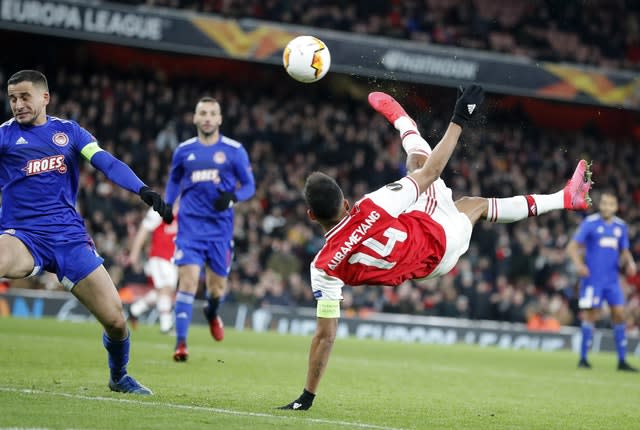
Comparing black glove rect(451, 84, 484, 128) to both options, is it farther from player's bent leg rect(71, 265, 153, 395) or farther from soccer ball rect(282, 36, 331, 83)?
player's bent leg rect(71, 265, 153, 395)

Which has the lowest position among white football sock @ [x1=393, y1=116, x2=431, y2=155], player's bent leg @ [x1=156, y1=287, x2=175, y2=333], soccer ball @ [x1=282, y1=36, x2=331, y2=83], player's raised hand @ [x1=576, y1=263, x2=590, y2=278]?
player's bent leg @ [x1=156, y1=287, x2=175, y2=333]

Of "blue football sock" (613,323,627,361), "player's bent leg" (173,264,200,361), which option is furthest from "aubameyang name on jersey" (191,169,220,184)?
"blue football sock" (613,323,627,361)

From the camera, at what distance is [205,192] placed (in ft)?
39.4

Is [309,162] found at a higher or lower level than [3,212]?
higher

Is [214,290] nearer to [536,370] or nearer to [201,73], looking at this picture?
[536,370]

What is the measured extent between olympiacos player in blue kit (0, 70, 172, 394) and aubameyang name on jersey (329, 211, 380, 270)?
1.48m

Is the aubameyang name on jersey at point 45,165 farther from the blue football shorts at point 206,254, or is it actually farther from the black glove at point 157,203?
the blue football shorts at point 206,254

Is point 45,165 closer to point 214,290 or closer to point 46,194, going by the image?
point 46,194

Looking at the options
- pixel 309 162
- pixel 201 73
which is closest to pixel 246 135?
pixel 309 162

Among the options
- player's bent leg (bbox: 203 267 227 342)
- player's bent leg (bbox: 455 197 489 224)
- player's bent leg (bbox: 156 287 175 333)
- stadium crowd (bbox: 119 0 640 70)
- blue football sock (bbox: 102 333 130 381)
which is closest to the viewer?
blue football sock (bbox: 102 333 130 381)

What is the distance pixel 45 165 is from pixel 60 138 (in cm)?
23

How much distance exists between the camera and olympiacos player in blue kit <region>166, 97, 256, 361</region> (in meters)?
11.8

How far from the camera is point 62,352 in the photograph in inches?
449

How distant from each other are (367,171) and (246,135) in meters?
3.19
